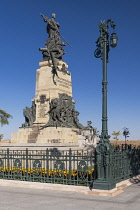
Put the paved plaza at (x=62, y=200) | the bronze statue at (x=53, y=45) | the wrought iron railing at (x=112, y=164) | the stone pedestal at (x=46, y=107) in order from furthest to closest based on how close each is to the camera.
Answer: the bronze statue at (x=53, y=45)
the stone pedestal at (x=46, y=107)
the wrought iron railing at (x=112, y=164)
the paved plaza at (x=62, y=200)

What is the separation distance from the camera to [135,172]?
13.0 meters

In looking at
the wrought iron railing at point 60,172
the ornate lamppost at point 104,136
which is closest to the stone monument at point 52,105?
the wrought iron railing at point 60,172

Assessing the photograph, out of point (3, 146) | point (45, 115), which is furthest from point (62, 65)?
point (3, 146)

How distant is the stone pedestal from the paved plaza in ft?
38.4

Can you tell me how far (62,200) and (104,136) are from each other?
283 centimetres

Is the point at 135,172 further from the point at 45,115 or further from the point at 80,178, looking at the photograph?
the point at 45,115

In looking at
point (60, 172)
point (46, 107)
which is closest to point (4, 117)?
point (46, 107)

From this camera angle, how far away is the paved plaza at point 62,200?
7.61 meters

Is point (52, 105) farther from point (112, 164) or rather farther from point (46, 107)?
point (112, 164)

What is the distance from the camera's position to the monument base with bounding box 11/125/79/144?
21.8 metres

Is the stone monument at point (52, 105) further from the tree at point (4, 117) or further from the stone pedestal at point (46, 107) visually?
the tree at point (4, 117)

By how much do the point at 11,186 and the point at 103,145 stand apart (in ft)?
14.0

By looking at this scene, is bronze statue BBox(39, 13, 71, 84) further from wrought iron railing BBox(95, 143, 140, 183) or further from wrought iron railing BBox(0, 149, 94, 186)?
wrought iron railing BBox(95, 143, 140, 183)

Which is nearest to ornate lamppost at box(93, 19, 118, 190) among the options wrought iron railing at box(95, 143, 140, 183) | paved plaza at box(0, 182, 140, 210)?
wrought iron railing at box(95, 143, 140, 183)
